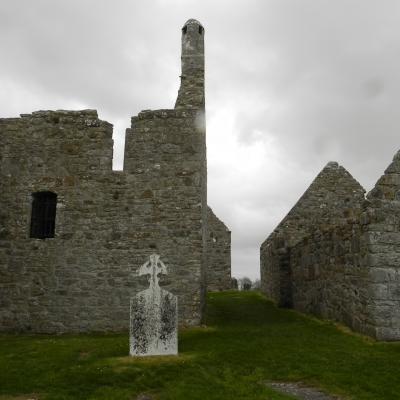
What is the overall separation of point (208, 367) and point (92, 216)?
21.8ft

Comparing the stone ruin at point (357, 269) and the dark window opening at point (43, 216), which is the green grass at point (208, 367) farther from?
the dark window opening at point (43, 216)

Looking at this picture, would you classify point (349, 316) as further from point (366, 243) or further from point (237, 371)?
point (237, 371)

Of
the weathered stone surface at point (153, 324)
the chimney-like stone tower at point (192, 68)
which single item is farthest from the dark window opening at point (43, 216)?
the weathered stone surface at point (153, 324)

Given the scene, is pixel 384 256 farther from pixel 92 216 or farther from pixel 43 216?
pixel 43 216

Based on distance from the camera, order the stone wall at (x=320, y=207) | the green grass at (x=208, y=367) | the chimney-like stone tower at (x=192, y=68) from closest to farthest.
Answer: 1. the green grass at (x=208, y=367)
2. the chimney-like stone tower at (x=192, y=68)
3. the stone wall at (x=320, y=207)

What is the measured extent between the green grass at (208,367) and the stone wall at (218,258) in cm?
1790

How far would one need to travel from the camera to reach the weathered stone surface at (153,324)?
334 inches

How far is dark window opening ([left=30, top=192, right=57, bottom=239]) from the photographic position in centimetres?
1328

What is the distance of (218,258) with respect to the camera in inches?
1152

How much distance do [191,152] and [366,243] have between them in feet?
18.4

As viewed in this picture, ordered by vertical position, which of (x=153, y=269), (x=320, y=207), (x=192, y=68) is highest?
(x=192, y=68)

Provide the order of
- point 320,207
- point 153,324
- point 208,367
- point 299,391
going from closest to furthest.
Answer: point 299,391 < point 208,367 < point 153,324 < point 320,207

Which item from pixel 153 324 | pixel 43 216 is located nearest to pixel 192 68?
pixel 43 216

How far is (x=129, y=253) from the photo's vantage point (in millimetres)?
12641
